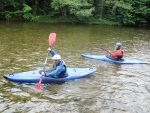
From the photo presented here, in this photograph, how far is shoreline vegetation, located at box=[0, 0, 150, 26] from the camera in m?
28.0

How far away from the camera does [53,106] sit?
22.6 ft

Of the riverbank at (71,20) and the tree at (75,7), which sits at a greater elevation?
the tree at (75,7)

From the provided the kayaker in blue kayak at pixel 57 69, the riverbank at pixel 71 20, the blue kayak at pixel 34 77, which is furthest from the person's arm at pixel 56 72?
the riverbank at pixel 71 20

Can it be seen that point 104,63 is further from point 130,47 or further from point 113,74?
point 130,47

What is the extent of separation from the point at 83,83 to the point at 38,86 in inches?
71.2

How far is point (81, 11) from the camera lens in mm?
28062

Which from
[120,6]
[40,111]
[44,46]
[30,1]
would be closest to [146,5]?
[120,6]

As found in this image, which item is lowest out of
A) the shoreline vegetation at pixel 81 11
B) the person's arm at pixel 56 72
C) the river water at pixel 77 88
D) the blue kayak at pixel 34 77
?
the river water at pixel 77 88

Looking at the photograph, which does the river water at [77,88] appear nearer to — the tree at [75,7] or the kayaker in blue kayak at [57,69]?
the kayaker in blue kayak at [57,69]

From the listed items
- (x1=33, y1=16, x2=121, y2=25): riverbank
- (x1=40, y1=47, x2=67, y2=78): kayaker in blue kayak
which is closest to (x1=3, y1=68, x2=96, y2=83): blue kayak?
(x1=40, y1=47, x2=67, y2=78): kayaker in blue kayak

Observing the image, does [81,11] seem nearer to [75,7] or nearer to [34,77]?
[75,7]

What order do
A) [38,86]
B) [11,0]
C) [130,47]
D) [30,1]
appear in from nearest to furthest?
[38,86]
[130,47]
[11,0]
[30,1]

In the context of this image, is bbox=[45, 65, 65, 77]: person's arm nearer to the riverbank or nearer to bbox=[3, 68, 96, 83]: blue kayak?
bbox=[3, 68, 96, 83]: blue kayak

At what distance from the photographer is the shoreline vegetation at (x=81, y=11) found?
28.0 m
